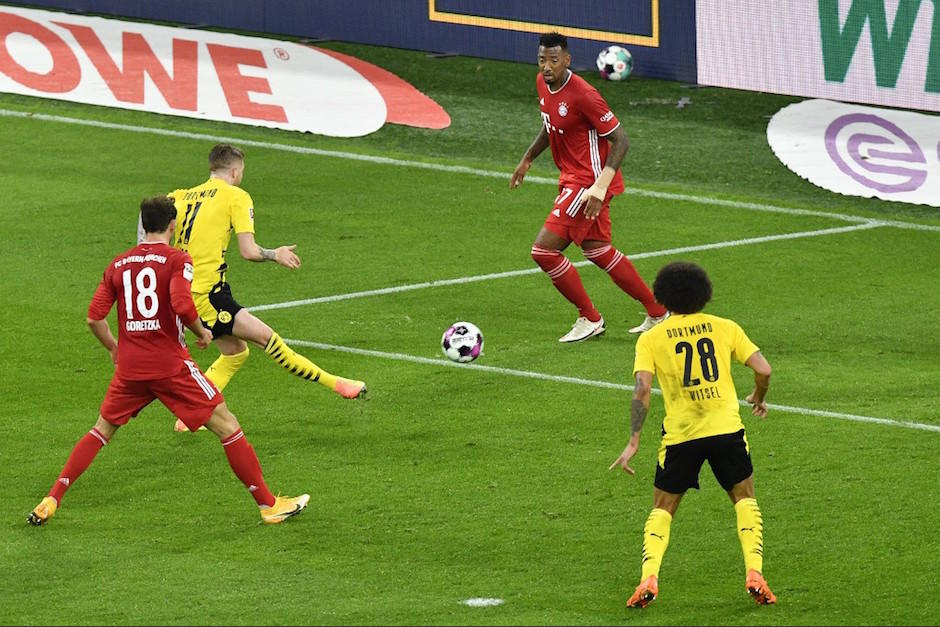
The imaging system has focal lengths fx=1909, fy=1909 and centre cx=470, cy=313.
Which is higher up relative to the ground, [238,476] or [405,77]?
[238,476]

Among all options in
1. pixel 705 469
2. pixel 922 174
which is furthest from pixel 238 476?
pixel 922 174

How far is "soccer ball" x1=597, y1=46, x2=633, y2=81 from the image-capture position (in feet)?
73.6

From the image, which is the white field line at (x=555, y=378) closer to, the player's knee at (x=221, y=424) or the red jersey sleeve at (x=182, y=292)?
the player's knee at (x=221, y=424)

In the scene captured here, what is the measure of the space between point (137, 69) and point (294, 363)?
12.8 m

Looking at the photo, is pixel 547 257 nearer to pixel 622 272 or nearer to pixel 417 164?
pixel 622 272

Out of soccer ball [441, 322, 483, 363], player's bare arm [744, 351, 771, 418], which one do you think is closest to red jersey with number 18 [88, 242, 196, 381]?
player's bare arm [744, 351, 771, 418]

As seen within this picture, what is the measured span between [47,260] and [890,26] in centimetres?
892

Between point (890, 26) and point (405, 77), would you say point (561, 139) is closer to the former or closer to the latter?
point (890, 26)

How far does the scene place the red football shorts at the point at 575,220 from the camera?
14547mm

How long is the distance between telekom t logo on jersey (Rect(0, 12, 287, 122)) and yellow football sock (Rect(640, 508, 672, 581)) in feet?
47.8

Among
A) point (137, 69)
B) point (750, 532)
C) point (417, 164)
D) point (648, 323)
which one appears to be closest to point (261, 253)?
point (648, 323)

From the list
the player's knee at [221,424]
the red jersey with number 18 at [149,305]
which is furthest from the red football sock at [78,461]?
the player's knee at [221,424]

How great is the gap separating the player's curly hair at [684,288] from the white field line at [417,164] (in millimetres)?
9676

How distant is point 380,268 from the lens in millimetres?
17047
